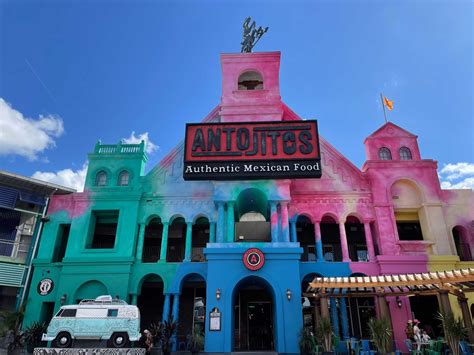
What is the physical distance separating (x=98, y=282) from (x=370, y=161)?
64.6ft

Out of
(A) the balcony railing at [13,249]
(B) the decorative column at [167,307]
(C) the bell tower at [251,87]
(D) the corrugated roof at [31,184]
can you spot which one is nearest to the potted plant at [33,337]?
(A) the balcony railing at [13,249]

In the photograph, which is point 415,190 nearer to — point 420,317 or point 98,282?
point 420,317

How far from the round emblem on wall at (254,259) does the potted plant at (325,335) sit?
4485 mm

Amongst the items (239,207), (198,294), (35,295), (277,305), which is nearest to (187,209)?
(239,207)

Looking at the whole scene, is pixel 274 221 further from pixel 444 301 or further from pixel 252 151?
pixel 444 301

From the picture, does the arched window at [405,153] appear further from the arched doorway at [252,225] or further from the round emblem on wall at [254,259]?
the round emblem on wall at [254,259]

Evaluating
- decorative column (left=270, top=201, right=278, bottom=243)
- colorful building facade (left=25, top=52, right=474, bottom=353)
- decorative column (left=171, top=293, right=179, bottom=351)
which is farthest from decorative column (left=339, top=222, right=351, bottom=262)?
decorative column (left=171, top=293, right=179, bottom=351)

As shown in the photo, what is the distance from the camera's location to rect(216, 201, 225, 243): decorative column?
2122 centimetres

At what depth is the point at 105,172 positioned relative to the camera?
82.1ft

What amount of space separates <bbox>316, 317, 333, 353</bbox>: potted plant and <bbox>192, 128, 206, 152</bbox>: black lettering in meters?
12.0

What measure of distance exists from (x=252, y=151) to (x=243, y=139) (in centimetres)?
107

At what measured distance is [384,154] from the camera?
25.1 meters

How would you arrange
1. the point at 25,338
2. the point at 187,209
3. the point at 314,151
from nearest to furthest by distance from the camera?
1. the point at 25,338
2. the point at 314,151
3. the point at 187,209

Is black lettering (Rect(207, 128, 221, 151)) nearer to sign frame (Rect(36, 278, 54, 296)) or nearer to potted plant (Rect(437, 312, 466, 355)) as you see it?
sign frame (Rect(36, 278, 54, 296))
